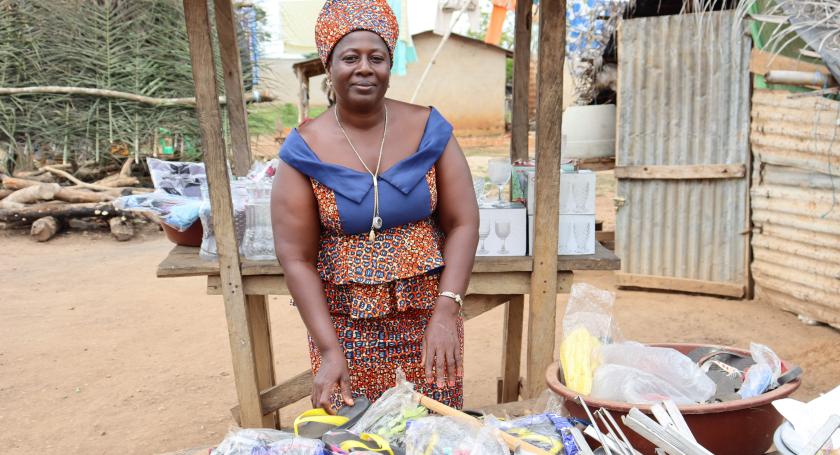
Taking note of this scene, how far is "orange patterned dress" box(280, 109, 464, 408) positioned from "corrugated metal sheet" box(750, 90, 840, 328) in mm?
3891

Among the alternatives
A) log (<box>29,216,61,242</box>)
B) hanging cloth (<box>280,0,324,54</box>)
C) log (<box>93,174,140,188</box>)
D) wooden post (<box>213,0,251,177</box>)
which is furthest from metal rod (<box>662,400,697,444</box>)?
hanging cloth (<box>280,0,324,54</box>)

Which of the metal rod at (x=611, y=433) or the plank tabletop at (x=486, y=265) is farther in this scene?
the plank tabletop at (x=486, y=265)

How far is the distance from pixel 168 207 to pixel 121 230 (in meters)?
6.70

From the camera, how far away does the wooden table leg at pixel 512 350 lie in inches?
149

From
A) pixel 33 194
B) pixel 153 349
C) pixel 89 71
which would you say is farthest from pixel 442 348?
pixel 89 71

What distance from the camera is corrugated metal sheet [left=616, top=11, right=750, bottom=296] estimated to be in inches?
231

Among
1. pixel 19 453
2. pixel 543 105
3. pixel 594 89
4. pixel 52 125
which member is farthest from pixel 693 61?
pixel 52 125

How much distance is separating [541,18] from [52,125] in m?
9.07

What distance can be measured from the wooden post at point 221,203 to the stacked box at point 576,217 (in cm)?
119

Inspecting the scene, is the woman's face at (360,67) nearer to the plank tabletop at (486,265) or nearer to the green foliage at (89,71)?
the plank tabletop at (486,265)

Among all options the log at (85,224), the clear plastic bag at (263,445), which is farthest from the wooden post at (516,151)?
the log at (85,224)

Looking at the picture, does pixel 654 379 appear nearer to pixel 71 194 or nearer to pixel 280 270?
pixel 280 270

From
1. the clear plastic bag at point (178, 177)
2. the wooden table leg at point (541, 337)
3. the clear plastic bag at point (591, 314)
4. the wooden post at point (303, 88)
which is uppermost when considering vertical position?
the wooden post at point (303, 88)

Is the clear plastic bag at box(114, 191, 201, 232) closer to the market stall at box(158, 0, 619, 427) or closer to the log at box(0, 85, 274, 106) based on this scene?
the market stall at box(158, 0, 619, 427)
